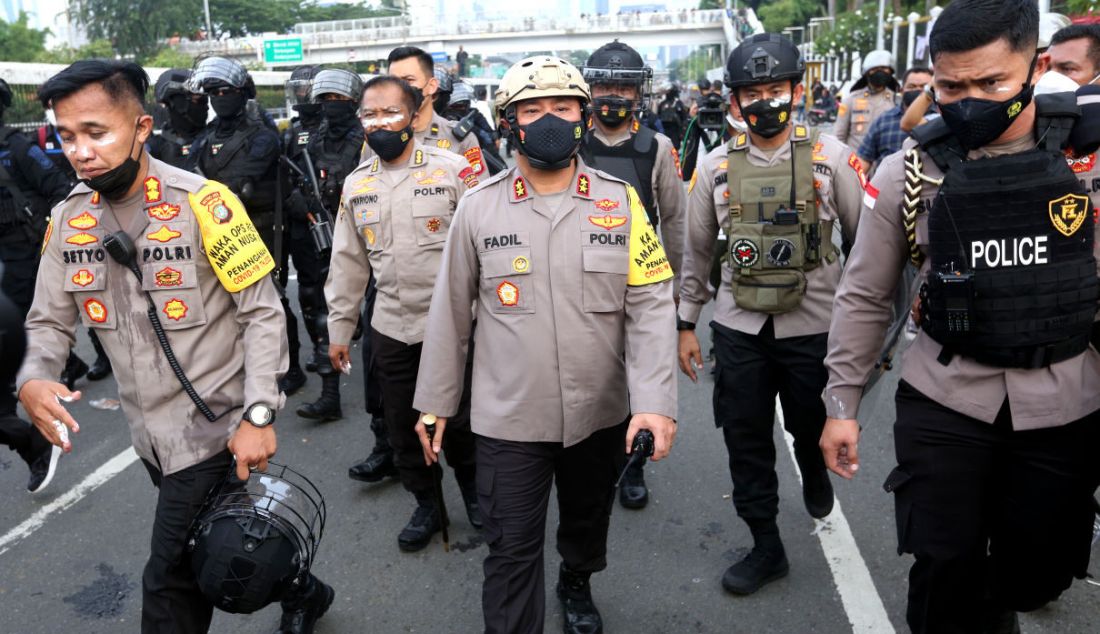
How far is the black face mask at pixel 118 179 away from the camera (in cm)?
270

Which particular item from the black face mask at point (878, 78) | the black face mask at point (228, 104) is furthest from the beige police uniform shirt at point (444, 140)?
the black face mask at point (878, 78)

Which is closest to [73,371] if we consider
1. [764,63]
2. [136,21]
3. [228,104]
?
[228,104]

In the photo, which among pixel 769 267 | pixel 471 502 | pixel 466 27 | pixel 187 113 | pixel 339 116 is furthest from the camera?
pixel 466 27

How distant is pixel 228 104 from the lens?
6.16 metres

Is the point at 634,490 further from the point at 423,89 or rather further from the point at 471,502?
the point at 423,89

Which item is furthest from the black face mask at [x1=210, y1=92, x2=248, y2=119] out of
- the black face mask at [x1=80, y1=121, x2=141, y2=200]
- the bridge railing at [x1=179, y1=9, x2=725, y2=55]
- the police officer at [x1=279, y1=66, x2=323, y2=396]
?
the bridge railing at [x1=179, y1=9, x2=725, y2=55]

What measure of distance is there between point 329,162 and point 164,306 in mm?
3473

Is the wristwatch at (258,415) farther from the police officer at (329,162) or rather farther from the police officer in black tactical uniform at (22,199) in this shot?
the police officer in black tactical uniform at (22,199)

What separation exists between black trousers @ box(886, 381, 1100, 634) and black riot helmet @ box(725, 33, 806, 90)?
1552 mm

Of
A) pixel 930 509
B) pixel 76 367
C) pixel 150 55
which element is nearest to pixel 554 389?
pixel 930 509

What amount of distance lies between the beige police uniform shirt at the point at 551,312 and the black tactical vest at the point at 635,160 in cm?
164

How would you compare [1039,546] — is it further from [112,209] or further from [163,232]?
[112,209]

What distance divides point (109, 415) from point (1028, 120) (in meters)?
5.96

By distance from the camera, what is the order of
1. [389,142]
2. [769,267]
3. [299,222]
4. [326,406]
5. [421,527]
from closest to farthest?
[769,267]
[389,142]
[421,527]
[326,406]
[299,222]
